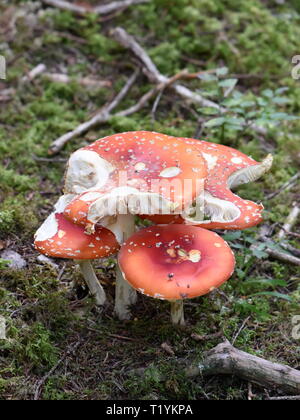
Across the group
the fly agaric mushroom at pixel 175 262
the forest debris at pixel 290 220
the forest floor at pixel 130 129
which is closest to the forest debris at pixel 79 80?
the forest floor at pixel 130 129

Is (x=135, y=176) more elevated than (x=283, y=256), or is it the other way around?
(x=135, y=176)

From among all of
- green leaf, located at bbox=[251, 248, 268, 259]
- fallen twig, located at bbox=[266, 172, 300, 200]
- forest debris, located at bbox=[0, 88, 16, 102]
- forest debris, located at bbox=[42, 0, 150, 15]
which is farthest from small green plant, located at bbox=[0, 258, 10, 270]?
forest debris, located at bbox=[42, 0, 150, 15]

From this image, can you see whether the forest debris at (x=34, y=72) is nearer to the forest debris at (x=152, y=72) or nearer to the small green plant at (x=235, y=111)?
the forest debris at (x=152, y=72)

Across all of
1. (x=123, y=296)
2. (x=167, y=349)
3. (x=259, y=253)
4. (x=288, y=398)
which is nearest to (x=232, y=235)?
(x=259, y=253)

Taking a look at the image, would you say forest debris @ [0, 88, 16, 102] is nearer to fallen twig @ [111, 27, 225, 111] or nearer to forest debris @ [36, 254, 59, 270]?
fallen twig @ [111, 27, 225, 111]

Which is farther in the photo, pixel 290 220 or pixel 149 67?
pixel 149 67

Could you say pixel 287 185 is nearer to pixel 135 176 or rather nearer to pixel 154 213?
pixel 135 176

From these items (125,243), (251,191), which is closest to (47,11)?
(251,191)

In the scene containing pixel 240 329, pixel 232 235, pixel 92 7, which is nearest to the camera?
pixel 240 329
